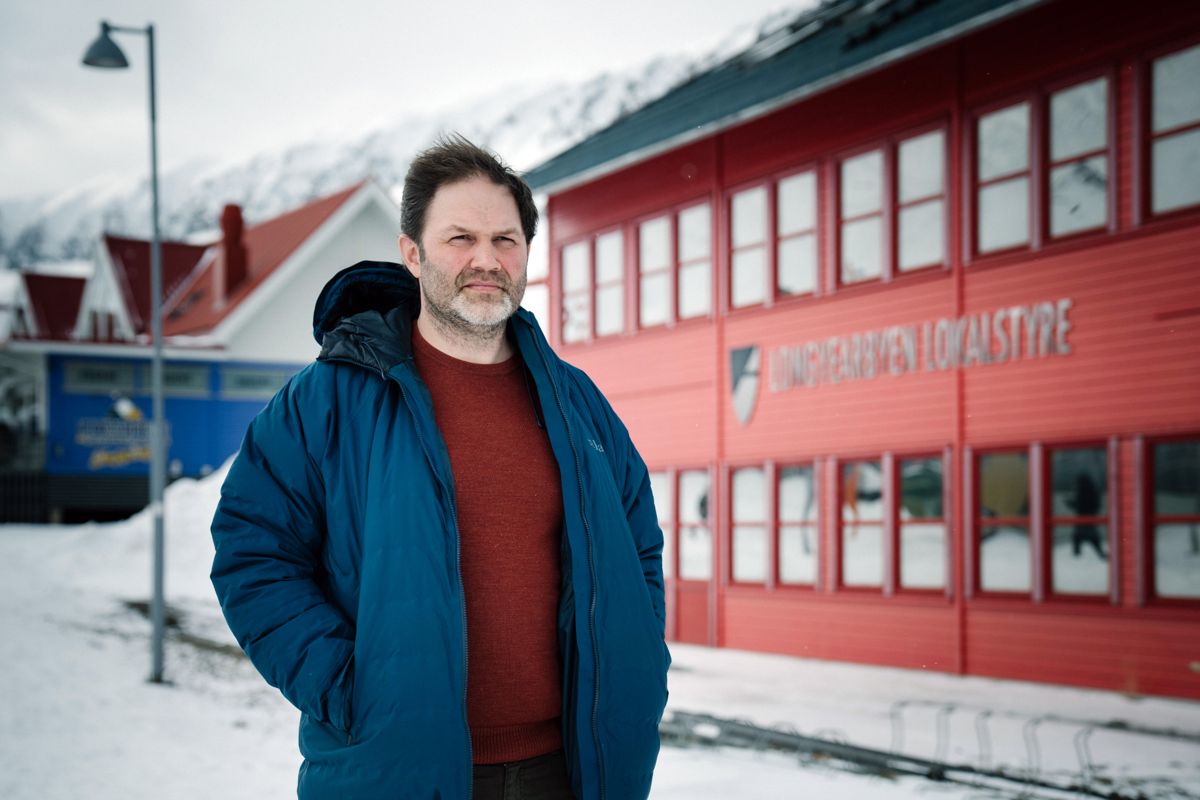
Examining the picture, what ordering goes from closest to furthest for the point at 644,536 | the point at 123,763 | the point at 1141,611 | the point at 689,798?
the point at 644,536 < the point at 689,798 < the point at 123,763 < the point at 1141,611

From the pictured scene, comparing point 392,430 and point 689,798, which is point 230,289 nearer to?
point 689,798

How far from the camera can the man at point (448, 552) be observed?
2.48 metres

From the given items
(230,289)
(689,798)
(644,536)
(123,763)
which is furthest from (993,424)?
(230,289)

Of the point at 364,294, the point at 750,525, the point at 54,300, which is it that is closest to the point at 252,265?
the point at 54,300

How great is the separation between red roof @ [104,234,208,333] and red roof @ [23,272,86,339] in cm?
406

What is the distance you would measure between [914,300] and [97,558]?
18.6 m

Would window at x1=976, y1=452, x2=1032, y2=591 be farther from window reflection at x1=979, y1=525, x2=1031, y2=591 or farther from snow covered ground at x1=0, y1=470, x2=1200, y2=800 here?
snow covered ground at x1=0, y1=470, x2=1200, y2=800

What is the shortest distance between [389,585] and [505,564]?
0.95 ft

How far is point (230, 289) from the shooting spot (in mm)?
33812

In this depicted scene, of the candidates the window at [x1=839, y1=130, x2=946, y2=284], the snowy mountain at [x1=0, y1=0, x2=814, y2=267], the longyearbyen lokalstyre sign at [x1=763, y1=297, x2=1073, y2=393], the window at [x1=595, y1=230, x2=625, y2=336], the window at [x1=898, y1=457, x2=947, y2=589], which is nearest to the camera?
the longyearbyen lokalstyre sign at [x1=763, y1=297, x2=1073, y2=393]

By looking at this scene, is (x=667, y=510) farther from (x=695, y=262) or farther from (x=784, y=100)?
(x=784, y=100)

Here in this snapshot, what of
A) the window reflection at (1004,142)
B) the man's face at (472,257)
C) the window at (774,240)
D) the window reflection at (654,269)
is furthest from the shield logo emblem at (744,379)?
the man's face at (472,257)

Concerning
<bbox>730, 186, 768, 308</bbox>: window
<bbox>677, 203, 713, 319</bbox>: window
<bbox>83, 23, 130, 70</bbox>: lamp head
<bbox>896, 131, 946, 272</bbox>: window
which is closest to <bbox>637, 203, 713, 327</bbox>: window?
<bbox>677, 203, 713, 319</bbox>: window

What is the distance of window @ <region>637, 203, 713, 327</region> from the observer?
15.3 metres
